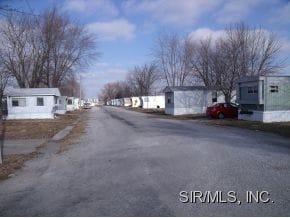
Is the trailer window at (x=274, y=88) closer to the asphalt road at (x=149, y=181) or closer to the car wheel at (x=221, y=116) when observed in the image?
the car wheel at (x=221, y=116)

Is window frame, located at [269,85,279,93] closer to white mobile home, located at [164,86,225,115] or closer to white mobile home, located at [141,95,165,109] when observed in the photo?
white mobile home, located at [164,86,225,115]

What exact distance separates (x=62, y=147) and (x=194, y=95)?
30.4 metres

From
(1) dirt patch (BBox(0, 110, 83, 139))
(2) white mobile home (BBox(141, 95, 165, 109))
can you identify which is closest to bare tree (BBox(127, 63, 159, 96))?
(2) white mobile home (BBox(141, 95, 165, 109))

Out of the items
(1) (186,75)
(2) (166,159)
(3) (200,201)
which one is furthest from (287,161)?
(1) (186,75)

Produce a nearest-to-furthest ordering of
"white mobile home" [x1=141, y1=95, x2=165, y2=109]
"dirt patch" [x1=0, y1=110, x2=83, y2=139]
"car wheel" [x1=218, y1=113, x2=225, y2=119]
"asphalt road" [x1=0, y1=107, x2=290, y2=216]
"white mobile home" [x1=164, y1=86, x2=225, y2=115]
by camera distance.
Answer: "asphalt road" [x1=0, y1=107, x2=290, y2=216] < "dirt patch" [x1=0, y1=110, x2=83, y2=139] < "car wheel" [x1=218, y1=113, x2=225, y2=119] < "white mobile home" [x1=164, y1=86, x2=225, y2=115] < "white mobile home" [x1=141, y1=95, x2=165, y2=109]

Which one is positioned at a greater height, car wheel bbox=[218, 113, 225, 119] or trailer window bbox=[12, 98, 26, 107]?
trailer window bbox=[12, 98, 26, 107]

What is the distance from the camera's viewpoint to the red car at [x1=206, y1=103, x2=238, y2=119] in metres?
34.9

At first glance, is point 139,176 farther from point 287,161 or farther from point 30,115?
point 30,115

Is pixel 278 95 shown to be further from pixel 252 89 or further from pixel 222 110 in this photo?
pixel 222 110

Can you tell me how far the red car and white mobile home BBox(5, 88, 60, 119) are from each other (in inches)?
671

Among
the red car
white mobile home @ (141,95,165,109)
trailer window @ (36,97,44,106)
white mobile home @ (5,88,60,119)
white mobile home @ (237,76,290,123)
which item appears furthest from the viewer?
white mobile home @ (141,95,165,109)

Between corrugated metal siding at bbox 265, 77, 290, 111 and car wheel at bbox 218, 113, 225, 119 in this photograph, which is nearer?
corrugated metal siding at bbox 265, 77, 290, 111

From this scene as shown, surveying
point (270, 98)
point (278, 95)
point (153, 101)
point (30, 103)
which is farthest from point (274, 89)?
point (153, 101)

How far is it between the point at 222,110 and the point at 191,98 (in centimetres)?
994
